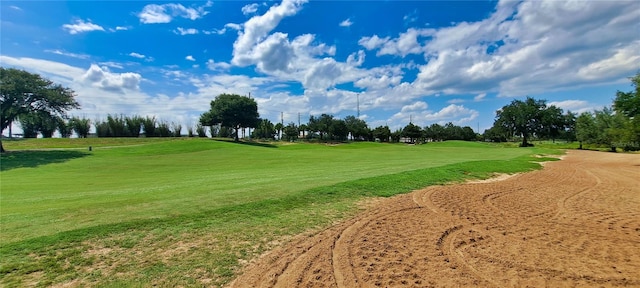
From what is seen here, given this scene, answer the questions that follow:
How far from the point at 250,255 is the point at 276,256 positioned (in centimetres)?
48

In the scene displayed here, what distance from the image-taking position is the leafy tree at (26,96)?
3244 cm

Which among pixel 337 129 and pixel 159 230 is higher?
pixel 337 129

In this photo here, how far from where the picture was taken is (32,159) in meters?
27.3

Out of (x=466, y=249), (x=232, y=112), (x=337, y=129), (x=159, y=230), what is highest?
(x=232, y=112)

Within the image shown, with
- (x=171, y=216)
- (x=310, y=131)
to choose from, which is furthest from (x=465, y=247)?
(x=310, y=131)

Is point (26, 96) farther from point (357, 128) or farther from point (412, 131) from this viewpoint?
point (412, 131)

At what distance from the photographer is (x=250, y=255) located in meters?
5.35

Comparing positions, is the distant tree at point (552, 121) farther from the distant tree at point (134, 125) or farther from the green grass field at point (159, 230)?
the distant tree at point (134, 125)

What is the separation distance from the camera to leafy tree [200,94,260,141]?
6519 cm

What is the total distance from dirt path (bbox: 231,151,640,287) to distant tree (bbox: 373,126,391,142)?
10193 cm

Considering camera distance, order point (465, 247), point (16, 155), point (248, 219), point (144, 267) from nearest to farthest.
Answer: point (144, 267), point (465, 247), point (248, 219), point (16, 155)

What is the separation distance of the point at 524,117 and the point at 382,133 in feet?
152

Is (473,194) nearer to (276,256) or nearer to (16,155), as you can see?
(276,256)

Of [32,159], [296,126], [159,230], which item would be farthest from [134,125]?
[159,230]
